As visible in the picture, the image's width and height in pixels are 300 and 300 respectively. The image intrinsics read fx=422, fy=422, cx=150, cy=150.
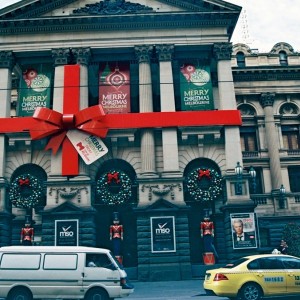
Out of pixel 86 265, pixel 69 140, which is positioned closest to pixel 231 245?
pixel 69 140

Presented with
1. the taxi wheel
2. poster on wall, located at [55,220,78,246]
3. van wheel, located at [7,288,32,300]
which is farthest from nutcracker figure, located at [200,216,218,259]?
van wheel, located at [7,288,32,300]

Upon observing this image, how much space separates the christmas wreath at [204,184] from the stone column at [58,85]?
31.2ft

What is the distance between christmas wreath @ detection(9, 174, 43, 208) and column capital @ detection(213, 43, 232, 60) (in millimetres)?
16816

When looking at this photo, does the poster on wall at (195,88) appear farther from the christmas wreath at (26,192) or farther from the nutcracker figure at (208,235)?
the christmas wreath at (26,192)

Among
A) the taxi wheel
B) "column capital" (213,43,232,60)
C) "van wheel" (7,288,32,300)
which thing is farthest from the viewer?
"column capital" (213,43,232,60)

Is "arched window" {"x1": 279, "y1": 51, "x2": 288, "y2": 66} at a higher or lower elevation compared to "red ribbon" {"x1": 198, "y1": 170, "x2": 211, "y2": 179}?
higher

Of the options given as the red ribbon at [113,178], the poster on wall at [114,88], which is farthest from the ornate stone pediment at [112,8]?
the red ribbon at [113,178]

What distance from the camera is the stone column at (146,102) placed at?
30.4 m

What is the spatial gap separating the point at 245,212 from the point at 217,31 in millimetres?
14394

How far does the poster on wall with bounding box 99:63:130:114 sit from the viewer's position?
3189 cm

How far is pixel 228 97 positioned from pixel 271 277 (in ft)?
60.1

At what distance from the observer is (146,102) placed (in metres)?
31.8

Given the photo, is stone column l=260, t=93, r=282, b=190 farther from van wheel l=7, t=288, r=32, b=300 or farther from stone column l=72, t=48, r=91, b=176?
van wheel l=7, t=288, r=32, b=300

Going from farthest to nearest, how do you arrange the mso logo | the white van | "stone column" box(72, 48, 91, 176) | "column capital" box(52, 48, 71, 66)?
"column capital" box(52, 48, 71, 66)
"stone column" box(72, 48, 91, 176)
the mso logo
the white van
